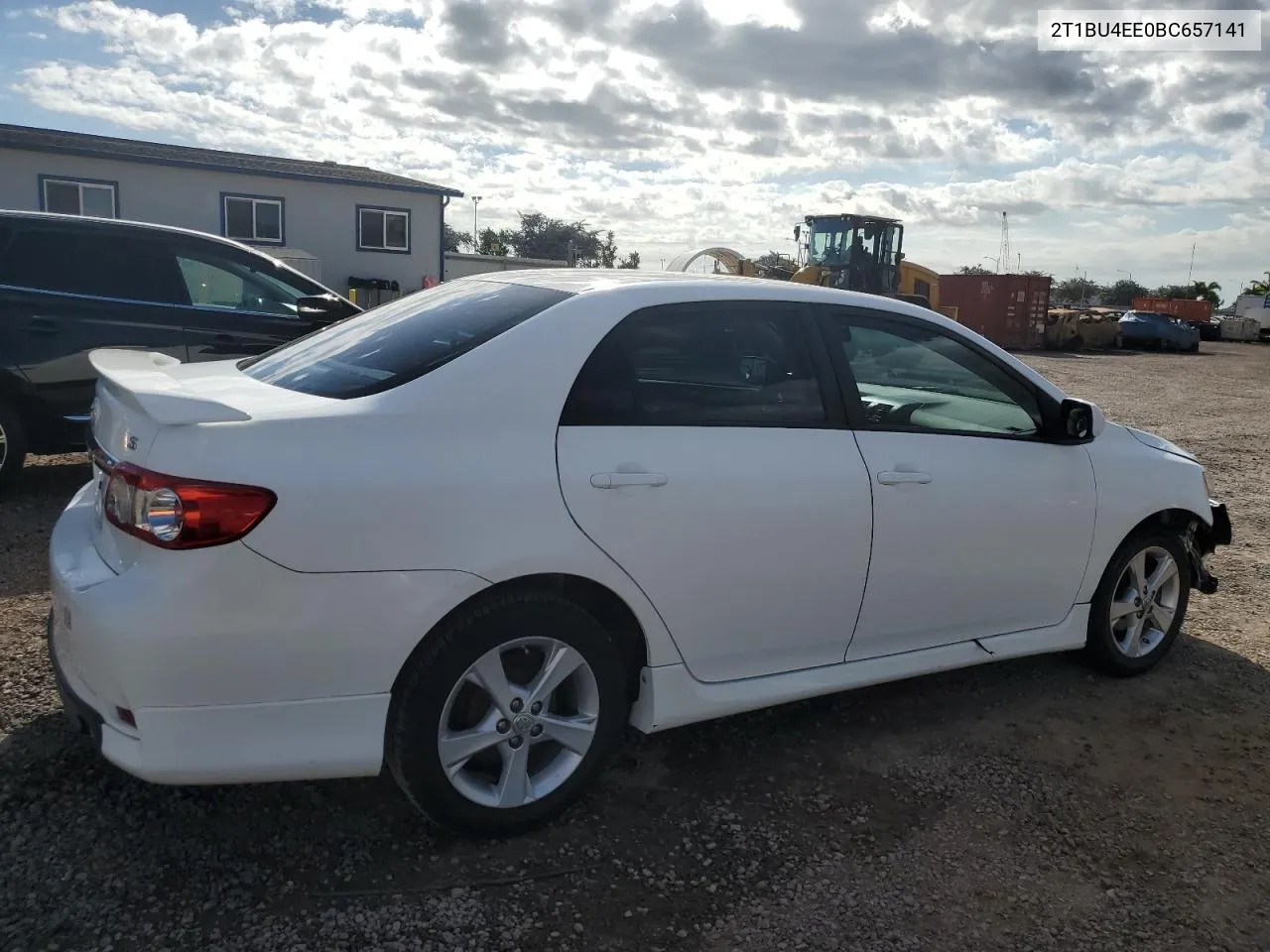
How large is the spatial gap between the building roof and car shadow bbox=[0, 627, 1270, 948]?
19.7 metres

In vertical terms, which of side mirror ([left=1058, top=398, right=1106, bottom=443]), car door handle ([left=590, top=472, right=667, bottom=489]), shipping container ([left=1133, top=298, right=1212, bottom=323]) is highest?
shipping container ([left=1133, top=298, right=1212, bottom=323])

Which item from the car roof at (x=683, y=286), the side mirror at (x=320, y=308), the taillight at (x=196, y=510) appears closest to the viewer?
the taillight at (x=196, y=510)

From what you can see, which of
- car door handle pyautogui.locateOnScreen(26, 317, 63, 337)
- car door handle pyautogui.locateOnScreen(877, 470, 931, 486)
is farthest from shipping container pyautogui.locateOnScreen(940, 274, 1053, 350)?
car door handle pyautogui.locateOnScreen(877, 470, 931, 486)

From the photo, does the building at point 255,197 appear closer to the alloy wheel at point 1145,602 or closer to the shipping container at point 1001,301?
the shipping container at point 1001,301

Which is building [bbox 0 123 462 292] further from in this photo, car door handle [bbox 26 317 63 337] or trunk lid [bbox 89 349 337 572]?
trunk lid [bbox 89 349 337 572]

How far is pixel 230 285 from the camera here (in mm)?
6879

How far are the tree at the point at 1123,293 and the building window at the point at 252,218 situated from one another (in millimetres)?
84360

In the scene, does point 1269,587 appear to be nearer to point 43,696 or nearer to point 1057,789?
point 1057,789

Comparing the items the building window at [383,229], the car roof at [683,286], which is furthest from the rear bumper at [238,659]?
the building window at [383,229]

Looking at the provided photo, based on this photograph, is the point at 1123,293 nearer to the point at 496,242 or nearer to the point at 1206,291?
the point at 1206,291

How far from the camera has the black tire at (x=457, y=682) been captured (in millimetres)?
2748

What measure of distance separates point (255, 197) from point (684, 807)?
71.0 feet

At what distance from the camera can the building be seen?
19766mm

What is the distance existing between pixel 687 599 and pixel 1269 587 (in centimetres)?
449
